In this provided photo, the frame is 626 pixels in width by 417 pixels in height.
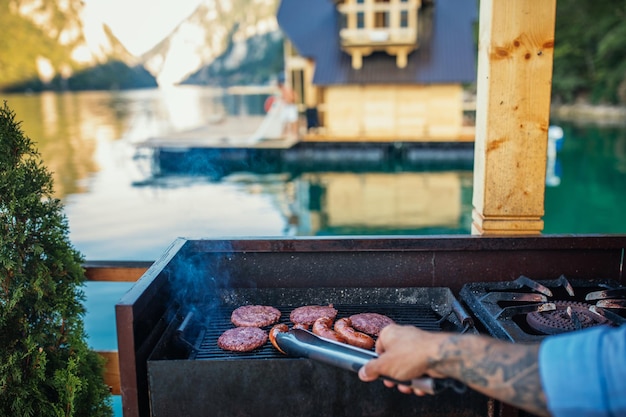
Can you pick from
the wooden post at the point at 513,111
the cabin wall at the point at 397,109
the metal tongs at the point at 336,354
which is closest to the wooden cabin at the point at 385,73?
the cabin wall at the point at 397,109

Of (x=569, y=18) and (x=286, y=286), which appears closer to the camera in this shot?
(x=286, y=286)

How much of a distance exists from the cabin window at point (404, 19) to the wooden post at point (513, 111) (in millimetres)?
20438

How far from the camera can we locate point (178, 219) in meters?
16.9

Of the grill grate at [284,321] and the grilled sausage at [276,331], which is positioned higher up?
the grilled sausage at [276,331]

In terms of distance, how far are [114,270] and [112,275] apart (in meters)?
0.04

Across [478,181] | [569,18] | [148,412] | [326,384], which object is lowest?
[148,412]

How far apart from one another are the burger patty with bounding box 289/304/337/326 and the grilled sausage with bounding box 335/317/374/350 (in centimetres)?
26

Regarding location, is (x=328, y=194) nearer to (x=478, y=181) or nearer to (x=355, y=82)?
(x=355, y=82)

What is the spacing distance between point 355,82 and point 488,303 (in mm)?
21762

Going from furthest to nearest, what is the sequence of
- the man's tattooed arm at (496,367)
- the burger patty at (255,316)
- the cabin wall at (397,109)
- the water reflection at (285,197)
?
1. the cabin wall at (397,109)
2. the water reflection at (285,197)
3. the burger patty at (255,316)
4. the man's tattooed arm at (496,367)

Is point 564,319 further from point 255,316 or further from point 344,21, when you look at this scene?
point 344,21

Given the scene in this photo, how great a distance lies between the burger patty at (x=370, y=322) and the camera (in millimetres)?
3234

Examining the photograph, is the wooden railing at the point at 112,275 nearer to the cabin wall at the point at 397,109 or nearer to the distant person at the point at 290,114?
the distant person at the point at 290,114

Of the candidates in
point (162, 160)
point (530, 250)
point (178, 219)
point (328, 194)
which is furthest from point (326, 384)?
point (162, 160)
